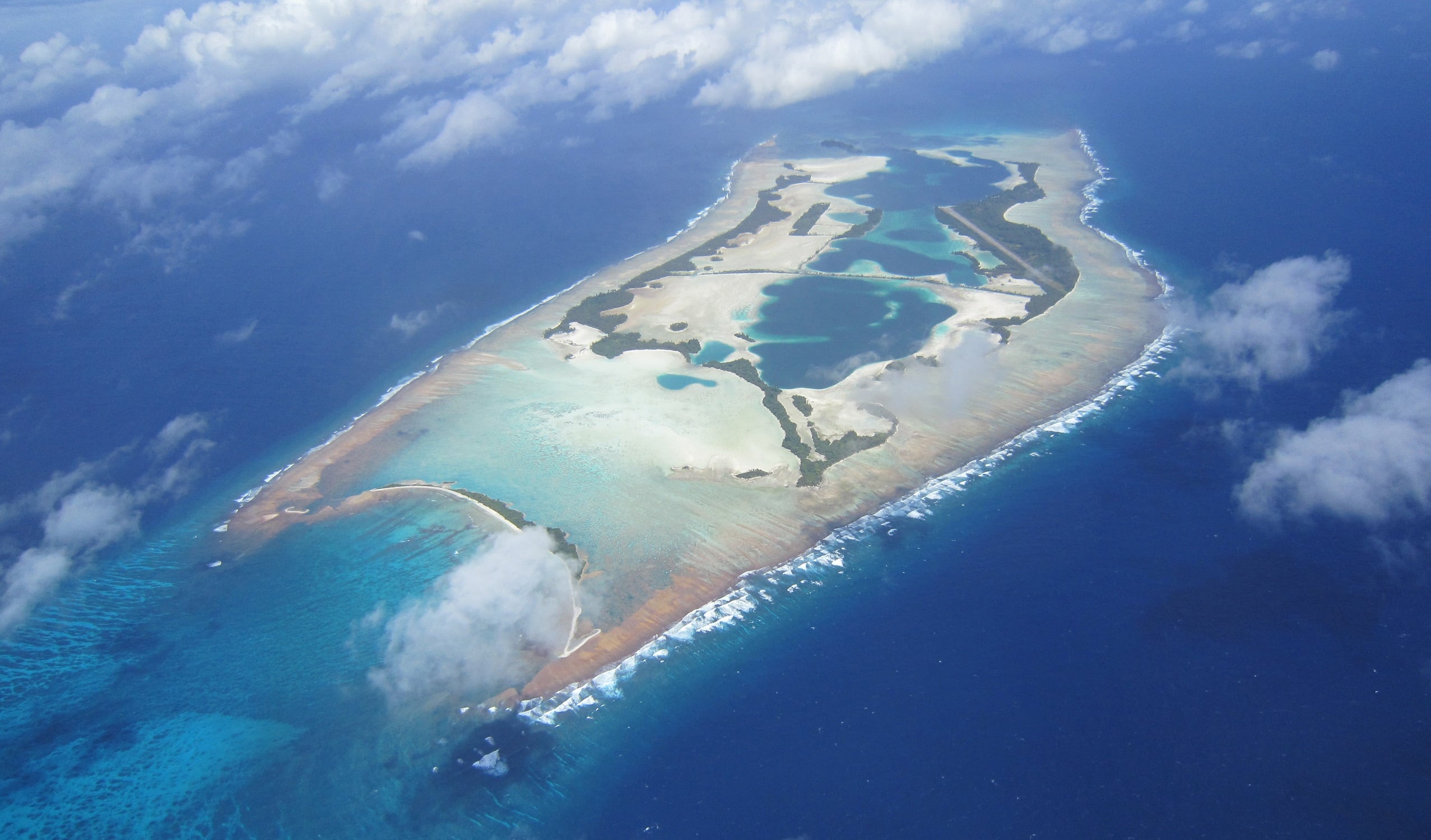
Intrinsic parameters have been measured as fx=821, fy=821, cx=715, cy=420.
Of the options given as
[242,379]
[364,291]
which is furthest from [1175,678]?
[364,291]

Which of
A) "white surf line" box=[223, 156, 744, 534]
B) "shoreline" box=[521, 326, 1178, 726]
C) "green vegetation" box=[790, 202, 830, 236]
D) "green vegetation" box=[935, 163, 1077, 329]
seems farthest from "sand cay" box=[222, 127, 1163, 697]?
"green vegetation" box=[790, 202, 830, 236]

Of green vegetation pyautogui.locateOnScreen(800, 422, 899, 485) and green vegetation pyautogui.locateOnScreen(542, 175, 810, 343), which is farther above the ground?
green vegetation pyautogui.locateOnScreen(542, 175, 810, 343)

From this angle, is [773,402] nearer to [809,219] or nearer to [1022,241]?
[1022,241]

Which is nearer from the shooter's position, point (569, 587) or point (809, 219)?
point (569, 587)

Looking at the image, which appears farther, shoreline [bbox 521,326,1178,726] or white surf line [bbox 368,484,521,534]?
white surf line [bbox 368,484,521,534]

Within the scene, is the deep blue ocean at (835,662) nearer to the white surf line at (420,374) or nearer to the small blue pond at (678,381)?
the white surf line at (420,374)

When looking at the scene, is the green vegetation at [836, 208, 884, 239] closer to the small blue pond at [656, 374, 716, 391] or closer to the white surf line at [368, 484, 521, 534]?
the small blue pond at [656, 374, 716, 391]

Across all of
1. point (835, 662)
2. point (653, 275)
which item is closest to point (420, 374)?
point (653, 275)

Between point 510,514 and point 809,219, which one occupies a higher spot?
point 809,219
